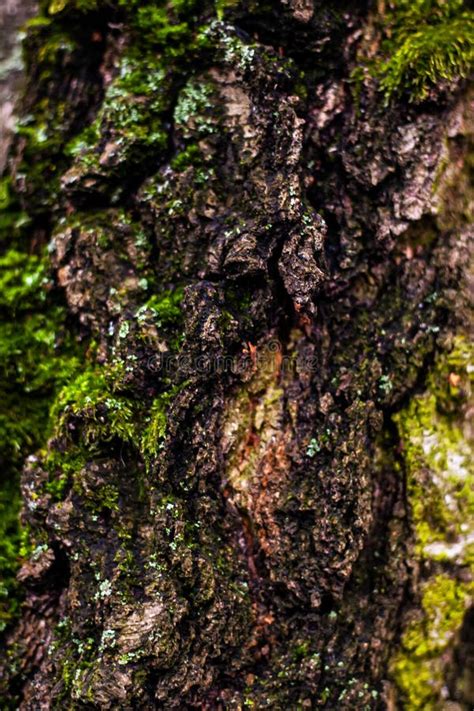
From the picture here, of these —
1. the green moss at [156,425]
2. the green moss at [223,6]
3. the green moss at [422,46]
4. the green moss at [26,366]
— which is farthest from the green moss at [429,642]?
the green moss at [223,6]

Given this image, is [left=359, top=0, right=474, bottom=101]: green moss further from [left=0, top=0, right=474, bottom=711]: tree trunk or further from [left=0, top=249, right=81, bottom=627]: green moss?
[left=0, top=249, right=81, bottom=627]: green moss

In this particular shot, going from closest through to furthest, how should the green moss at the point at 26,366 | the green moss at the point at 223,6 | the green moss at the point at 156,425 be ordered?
the green moss at the point at 156,425 < the green moss at the point at 223,6 < the green moss at the point at 26,366

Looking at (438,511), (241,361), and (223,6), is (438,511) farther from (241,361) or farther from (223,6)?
(223,6)

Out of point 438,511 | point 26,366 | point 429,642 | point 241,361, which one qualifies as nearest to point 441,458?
point 438,511

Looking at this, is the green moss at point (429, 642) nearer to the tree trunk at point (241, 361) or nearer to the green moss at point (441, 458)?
the tree trunk at point (241, 361)

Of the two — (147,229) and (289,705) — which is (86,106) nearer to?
(147,229)

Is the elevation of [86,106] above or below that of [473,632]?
above

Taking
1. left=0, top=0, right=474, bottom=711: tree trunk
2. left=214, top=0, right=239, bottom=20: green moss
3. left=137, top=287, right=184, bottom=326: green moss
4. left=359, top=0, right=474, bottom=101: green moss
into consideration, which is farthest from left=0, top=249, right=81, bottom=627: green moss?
left=359, top=0, right=474, bottom=101: green moss

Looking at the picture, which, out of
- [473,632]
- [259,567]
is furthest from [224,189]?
[473,632]
